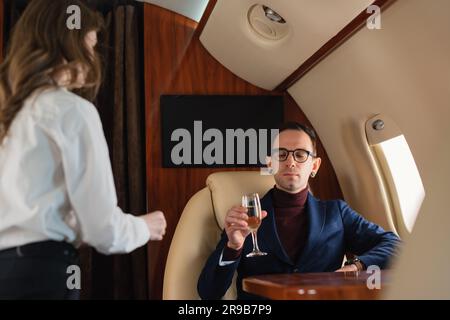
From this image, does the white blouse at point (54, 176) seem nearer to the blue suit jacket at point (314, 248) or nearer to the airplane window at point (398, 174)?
the blue suit jacket at point (314, 248)

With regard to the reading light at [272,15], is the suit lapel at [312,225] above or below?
below

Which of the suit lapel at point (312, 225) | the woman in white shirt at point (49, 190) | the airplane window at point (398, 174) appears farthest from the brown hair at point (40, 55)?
the airplane window at point (398, 174)

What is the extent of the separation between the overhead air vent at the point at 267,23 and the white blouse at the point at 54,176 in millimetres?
863

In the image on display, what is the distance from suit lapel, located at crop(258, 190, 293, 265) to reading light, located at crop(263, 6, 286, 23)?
1.78 ft

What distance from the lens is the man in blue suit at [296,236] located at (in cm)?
142

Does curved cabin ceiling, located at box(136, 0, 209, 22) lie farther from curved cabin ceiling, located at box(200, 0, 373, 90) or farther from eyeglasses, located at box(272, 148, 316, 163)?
eyeglasses, located at box(272, 148, 316, 163)

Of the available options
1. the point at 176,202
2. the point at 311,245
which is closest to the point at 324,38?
the point at 311,245

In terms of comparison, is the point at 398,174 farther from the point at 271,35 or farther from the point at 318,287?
the point at 318,287

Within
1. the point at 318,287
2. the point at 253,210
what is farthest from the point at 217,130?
the point at 318,287

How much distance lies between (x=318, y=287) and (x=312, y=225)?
1.62 feet

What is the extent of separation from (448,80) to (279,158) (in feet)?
1.68

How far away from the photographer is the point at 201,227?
1.62m

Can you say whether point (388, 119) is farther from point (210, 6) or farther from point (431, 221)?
point (431, 221)

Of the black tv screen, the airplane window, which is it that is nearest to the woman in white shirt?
the black tv screen
